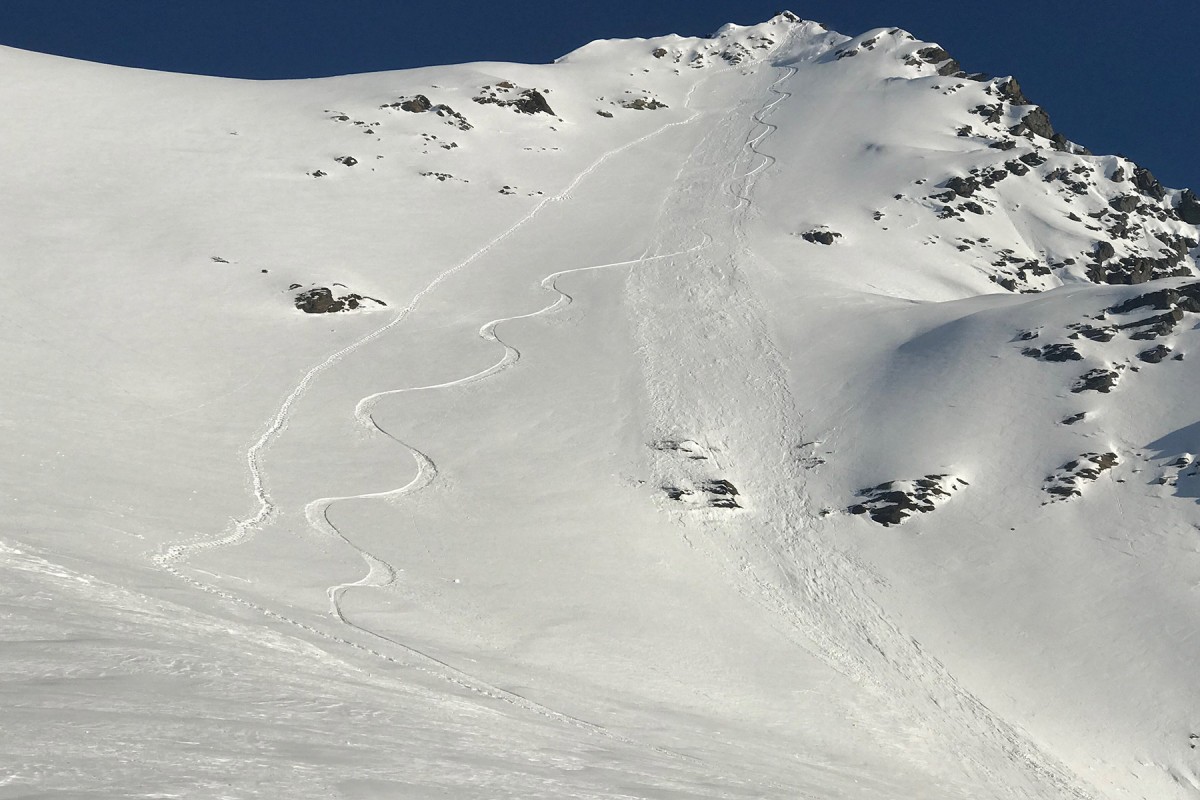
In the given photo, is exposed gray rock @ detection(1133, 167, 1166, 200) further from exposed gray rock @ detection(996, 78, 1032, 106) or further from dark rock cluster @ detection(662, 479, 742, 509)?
dark rock cluster @ detection(662, 479, 742, 509)

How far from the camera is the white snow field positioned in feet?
44.5

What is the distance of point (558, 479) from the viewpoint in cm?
3447

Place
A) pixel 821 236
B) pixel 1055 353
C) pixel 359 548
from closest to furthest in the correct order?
pixel 359 548, pixel 1055 353, pixel 821 236

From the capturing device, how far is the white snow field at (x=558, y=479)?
13.6 m

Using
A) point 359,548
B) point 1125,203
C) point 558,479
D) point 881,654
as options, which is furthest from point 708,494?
point 1125,203

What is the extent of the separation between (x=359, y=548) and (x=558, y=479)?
9.57 meters

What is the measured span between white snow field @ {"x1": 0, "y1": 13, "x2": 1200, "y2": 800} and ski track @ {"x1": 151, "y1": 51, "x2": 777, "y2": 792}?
0.64ft

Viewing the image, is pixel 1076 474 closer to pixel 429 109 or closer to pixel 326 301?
pixel 326 301

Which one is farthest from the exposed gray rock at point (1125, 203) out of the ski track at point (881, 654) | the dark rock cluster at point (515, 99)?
the ski track at point (881, 654)

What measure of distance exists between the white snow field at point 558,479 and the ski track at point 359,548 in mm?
194

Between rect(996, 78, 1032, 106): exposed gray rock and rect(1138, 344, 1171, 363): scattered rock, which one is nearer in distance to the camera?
rect(1138, 344, 1171, 363): scattered rock

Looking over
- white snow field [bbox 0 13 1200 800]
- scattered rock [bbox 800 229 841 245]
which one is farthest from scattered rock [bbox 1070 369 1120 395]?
scattered rock [bbox 800 229 841 245]

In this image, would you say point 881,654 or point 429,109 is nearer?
point 881,654

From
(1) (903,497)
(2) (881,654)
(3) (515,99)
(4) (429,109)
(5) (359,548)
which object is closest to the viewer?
(5) (359,548)
